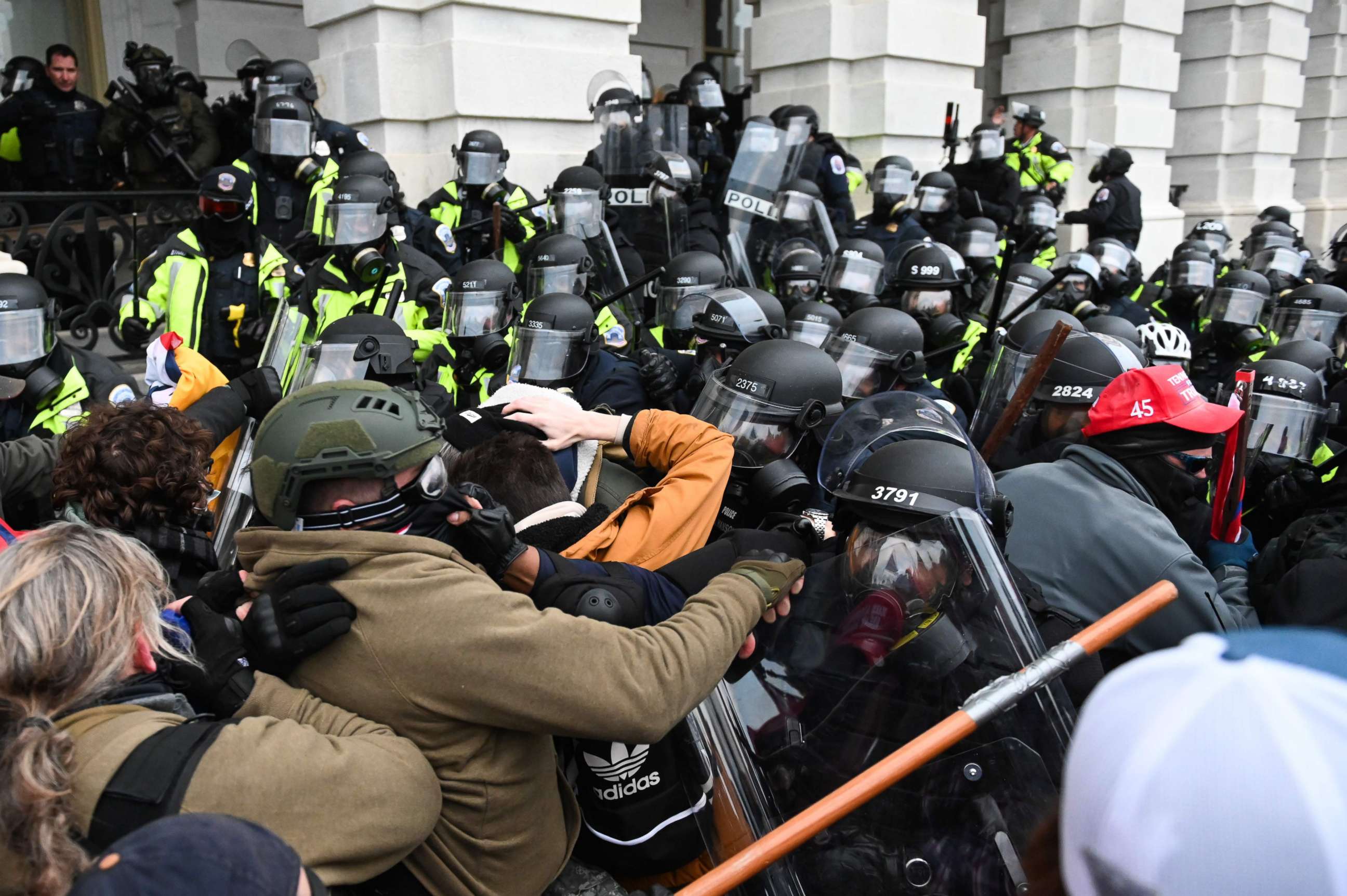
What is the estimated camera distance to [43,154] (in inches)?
294

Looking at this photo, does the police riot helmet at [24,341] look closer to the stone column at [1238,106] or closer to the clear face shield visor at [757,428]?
the clear face shield visor at [757,428]

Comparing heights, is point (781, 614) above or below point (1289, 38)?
below

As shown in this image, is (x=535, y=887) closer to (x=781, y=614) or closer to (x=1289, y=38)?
(x=781, y=614)

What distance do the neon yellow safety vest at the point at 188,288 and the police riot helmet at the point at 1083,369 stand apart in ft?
12.0

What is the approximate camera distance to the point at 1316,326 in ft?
18.9

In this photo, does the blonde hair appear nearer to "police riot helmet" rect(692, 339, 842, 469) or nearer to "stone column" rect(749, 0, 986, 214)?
"police riot helmet" rect(692, 339, 842, 469)

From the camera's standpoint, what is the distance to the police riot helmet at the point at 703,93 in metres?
8.55

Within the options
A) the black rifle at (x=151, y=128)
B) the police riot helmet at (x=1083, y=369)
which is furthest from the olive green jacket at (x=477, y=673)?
the black rifle at (x=151, y=128)

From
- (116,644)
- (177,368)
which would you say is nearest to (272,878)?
(116,644)

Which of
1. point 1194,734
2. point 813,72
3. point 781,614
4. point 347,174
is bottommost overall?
point 781,614

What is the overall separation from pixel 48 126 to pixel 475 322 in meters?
4.77

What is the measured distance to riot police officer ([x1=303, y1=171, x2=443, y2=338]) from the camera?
496 centimetres

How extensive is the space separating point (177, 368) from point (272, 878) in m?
2.75

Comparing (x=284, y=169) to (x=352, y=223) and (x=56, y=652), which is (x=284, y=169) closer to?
(x=352, y=223)
